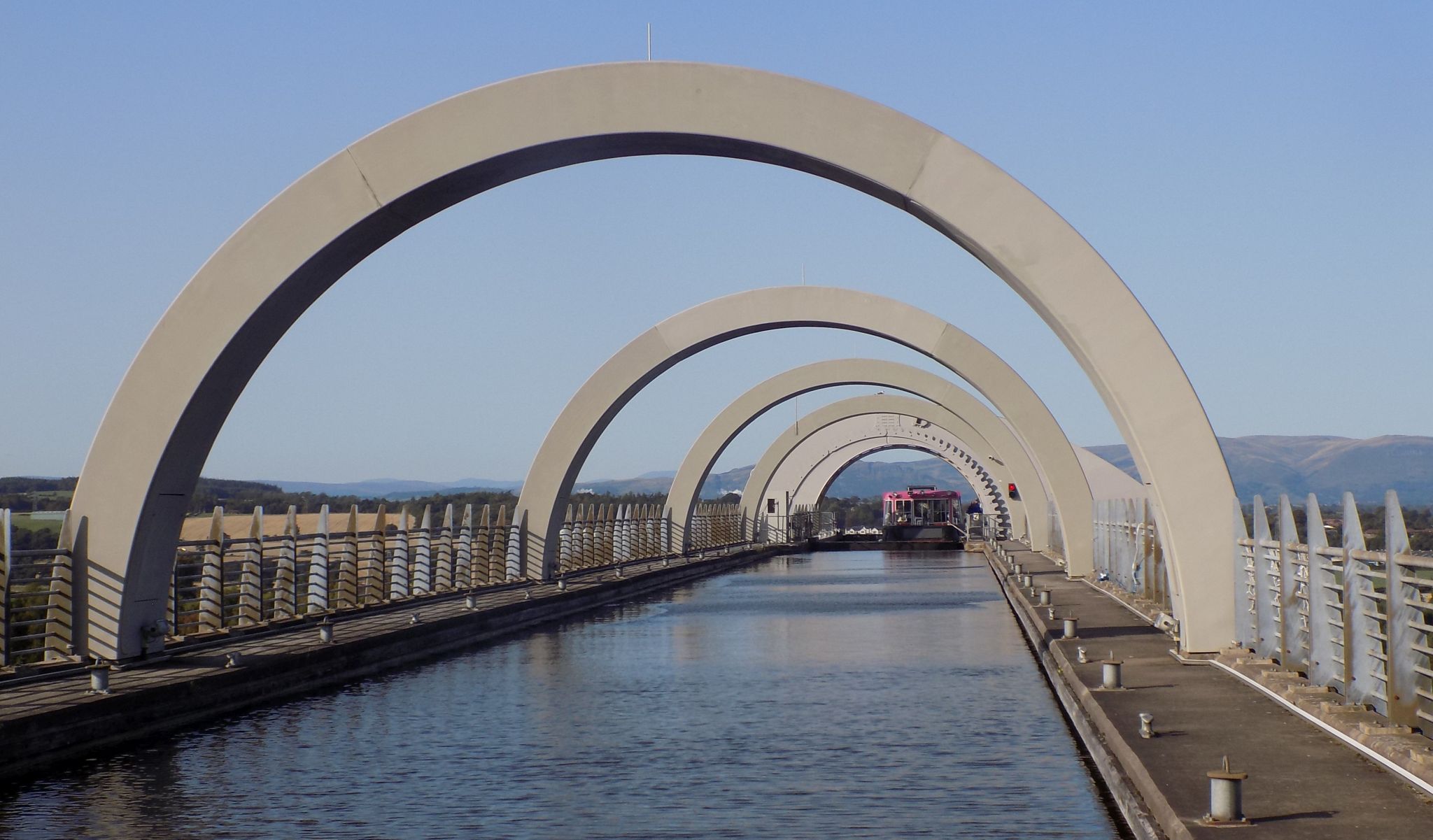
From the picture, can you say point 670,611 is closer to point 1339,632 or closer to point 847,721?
point 847,721

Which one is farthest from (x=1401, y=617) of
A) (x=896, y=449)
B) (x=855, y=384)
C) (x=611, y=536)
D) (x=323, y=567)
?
(x=896, y=449)

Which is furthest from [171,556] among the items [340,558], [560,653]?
[340,558]

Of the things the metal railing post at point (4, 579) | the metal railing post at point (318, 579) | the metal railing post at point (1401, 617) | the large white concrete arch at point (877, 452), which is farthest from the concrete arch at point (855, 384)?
the metal railing post at point (1401, 617)

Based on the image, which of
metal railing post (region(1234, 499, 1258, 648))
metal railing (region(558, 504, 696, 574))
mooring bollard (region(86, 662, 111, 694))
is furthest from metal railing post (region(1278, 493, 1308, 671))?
metal railing (region(558, 504, 696, 574))

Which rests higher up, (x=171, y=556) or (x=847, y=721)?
(x=171, y=556)

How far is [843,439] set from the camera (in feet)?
222

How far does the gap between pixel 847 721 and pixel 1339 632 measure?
12.4 ft

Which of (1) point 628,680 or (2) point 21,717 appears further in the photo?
(1) point 628,680

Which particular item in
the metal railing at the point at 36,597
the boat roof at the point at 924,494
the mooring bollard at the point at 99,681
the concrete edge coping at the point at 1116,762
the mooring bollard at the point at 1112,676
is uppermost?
the boat roof at the point at 924,494

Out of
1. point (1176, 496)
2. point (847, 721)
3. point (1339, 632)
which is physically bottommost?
point (847, 721)

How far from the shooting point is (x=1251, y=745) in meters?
8.73

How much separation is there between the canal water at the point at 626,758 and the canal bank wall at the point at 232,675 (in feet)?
1.02

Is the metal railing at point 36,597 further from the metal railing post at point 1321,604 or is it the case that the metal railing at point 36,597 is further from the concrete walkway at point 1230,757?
the metal railing post at point 1321,604

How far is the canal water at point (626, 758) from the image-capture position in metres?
8.31
